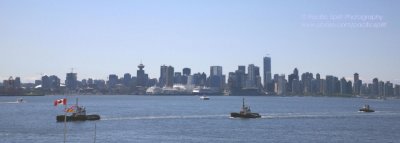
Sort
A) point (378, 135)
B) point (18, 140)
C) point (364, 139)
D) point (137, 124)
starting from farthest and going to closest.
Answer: point (137, 124), point (378, 135), point (364, 139), point (18, 140)

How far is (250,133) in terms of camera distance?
105125mm

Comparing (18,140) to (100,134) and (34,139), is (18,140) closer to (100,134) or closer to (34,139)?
(34,139)

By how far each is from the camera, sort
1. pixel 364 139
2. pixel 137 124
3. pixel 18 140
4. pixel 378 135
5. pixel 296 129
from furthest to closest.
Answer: pixel 137 124
pixel 296 129
pixel 378 135
pixel 364 139
pixel 18 140

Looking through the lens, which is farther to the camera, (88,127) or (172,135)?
(88,127)

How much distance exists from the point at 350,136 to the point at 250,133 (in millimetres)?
17922

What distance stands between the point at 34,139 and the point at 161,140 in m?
20.6

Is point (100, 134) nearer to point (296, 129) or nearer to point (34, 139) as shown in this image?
point (34, 139)

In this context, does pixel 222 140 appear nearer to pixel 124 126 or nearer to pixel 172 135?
pixel 172 135

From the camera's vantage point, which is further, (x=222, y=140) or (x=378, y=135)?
(x=378, y=135)

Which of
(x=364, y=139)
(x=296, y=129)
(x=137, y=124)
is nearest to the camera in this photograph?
(x=364, y=139)

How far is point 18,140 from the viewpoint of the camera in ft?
297

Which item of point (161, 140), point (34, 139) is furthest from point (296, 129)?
point (34, 139)

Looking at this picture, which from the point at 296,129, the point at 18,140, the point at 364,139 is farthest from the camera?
the point at 296,129

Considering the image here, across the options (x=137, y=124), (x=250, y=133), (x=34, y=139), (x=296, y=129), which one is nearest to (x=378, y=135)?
(x=296, y=129)
